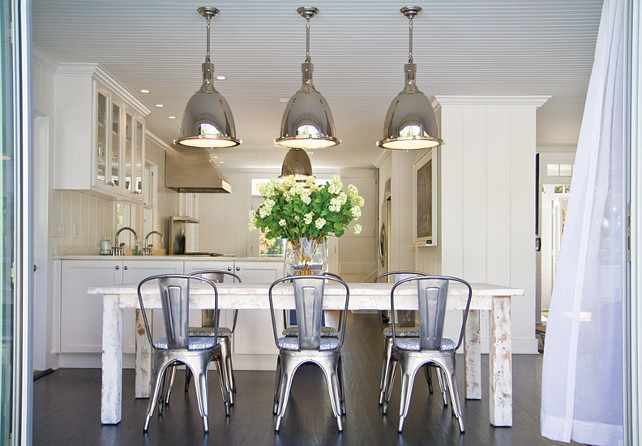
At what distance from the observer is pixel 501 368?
3277 mm

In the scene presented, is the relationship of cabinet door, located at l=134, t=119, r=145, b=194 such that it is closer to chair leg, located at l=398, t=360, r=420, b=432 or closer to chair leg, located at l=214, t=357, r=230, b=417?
chair leg, located at l=214, t=357, r=230, b=417

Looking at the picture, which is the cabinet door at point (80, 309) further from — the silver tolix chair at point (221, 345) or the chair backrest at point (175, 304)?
the chair backrest at point (175, 304)

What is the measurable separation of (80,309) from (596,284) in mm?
4010

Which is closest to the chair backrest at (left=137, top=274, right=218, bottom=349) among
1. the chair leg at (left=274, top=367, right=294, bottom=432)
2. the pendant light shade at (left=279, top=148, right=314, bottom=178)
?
the chair leg at (left=274, top=367, right=294, bottom=432)

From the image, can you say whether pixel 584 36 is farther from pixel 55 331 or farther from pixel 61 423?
pixel 55 331

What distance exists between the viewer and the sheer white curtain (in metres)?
2.24

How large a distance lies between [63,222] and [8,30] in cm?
316

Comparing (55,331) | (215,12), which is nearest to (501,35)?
(215,12)

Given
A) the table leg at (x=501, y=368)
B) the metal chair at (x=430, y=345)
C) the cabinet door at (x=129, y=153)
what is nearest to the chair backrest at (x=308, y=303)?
the metal chair at (x=430, y=345)

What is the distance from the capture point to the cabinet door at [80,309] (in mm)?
4781

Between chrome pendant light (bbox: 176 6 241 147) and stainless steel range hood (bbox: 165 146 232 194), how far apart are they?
4323 mm

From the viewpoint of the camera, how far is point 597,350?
2252 millimetres

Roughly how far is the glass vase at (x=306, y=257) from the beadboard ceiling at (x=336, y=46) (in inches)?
57.4

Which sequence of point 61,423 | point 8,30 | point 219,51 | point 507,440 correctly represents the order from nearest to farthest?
point 8,30
point 507,440
point 61,423
point 219,51
